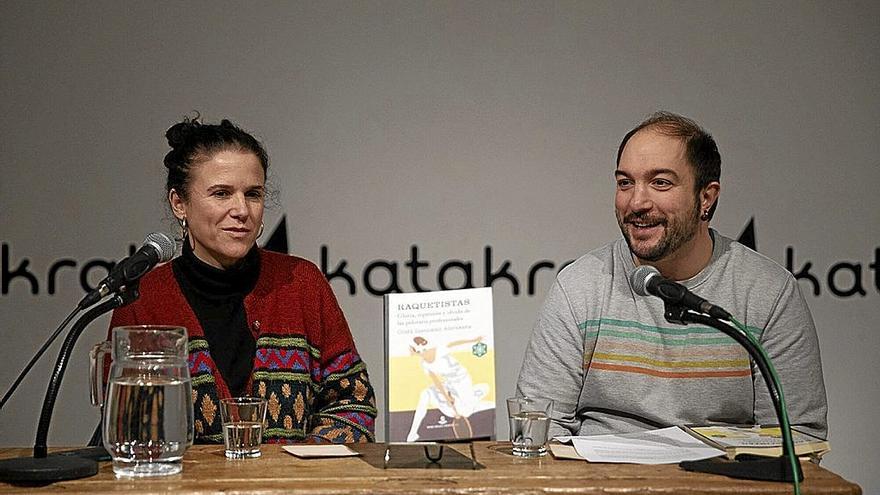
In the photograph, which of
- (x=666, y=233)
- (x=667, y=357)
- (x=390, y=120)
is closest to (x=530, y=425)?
(x=667, y=357)

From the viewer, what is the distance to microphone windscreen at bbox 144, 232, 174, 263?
6.34 ft

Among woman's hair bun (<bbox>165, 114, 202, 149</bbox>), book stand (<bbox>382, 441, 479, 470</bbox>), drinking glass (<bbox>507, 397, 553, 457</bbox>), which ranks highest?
woman's hair bun (<bbox>165, 114, 202, 149</bbox>)

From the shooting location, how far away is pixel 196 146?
265cm

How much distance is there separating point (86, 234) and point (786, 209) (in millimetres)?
2474

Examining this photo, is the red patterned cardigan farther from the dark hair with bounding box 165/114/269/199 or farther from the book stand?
the book stand

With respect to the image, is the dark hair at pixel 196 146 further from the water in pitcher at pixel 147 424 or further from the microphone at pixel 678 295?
the microphone at pixel 678 295

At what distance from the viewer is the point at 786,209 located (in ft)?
12.5

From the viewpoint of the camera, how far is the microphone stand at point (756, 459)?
66.7 inches

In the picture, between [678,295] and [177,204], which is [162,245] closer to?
[177,204]

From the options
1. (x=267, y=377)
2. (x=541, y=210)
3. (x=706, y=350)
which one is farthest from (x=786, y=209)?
(x=267, y=377)

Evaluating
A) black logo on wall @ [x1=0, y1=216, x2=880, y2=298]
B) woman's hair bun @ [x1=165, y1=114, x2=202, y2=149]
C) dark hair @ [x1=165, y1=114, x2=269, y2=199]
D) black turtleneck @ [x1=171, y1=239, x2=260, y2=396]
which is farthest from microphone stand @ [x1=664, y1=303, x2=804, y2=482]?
black logo on wall @ [x1=0, y1=216, x2=880, y2=298]

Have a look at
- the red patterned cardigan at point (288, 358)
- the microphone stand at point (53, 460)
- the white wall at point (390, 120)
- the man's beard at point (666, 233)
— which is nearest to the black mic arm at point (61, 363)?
the microphone stand at point (53, 460)

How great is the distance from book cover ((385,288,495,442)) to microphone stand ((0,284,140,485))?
1.58 feet

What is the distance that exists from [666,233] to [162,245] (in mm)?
1209
